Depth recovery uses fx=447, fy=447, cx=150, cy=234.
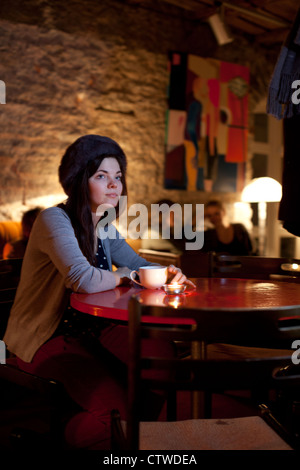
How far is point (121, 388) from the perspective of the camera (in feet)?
5.32

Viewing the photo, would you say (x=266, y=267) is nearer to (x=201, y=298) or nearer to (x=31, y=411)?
(x=201, y=298)

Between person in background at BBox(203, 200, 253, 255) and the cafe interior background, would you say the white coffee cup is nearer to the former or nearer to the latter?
the cafe interior background

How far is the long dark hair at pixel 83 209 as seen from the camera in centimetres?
194

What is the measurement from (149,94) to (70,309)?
4.82m

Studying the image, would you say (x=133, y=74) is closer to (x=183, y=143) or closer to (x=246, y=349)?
(x=183, y=143)

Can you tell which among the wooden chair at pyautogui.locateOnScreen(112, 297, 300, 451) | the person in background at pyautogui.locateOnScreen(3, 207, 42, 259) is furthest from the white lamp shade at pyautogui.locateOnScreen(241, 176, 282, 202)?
the wooden chair at pyautogui.locateOnScreen(112, 297, 300, 451)

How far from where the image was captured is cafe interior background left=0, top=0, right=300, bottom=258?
16.9 feet

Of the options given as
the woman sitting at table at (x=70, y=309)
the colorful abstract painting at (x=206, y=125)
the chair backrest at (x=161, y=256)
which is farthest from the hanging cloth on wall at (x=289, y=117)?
the colorful abstract painting at (x=206, y=125)

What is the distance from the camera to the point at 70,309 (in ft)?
5.87

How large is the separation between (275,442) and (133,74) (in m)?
5.49

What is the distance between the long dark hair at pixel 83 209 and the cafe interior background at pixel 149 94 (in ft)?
10.8

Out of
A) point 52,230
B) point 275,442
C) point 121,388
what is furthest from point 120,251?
point 275,442

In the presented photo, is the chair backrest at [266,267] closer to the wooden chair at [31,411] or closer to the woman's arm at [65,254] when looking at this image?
the woman's arm at [65,254]

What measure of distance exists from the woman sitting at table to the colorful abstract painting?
4230mm
